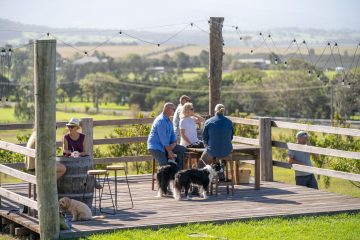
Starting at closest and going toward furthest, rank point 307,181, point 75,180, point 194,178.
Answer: point 75,180 < point 194,178 < point 307,181

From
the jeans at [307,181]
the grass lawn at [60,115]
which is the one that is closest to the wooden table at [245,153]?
the jeans at [307,181]

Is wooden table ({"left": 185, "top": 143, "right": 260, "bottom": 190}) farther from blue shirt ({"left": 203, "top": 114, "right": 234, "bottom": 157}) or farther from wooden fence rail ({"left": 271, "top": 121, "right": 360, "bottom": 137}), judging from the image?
wooden fence rail ({"left": 271, "top": 121, "right": 360, "bottom": 137})

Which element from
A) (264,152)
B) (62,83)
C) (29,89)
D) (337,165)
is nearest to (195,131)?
(264,152)

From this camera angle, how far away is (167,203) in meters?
14.1

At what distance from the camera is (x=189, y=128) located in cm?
1571

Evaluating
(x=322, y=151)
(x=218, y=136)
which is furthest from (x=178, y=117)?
(x=322, y=151)

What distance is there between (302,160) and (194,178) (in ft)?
7.56

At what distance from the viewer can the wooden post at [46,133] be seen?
38.0 feet

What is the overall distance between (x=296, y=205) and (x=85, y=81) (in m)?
106

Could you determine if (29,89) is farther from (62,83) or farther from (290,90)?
(290,90)

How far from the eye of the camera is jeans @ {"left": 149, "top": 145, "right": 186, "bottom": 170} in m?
14.9

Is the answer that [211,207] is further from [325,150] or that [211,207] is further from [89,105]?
[89,105]

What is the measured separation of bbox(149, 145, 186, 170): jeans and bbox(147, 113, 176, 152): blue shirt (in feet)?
0.21

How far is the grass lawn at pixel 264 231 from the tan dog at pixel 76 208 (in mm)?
851
